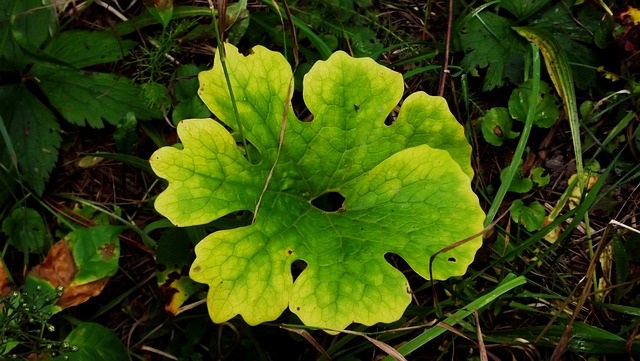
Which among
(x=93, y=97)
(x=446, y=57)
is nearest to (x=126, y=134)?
(x=93, y=97)

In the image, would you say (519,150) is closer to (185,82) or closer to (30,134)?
(185,82)

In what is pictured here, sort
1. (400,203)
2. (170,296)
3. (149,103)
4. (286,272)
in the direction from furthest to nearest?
(149,103) → (170,296) → (400,203) → (286,272)

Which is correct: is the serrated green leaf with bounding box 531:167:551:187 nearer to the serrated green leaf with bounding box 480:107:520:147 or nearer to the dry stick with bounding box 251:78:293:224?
the serrated green leaf with bounding box 480:107:520:147

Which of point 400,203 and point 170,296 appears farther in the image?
point 170,296

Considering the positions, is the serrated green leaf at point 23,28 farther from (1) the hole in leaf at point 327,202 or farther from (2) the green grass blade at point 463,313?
(2) the green grass blade at point 463,313

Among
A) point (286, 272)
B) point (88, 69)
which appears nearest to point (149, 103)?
point (88, 69)

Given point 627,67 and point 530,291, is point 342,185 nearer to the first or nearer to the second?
→ point 530,291

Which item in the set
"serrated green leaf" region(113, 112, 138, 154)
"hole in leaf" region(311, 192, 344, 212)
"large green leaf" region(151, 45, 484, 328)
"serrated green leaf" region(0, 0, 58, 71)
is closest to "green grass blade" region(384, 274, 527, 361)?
"large green leaf" region(151, 45, 484, 328)
